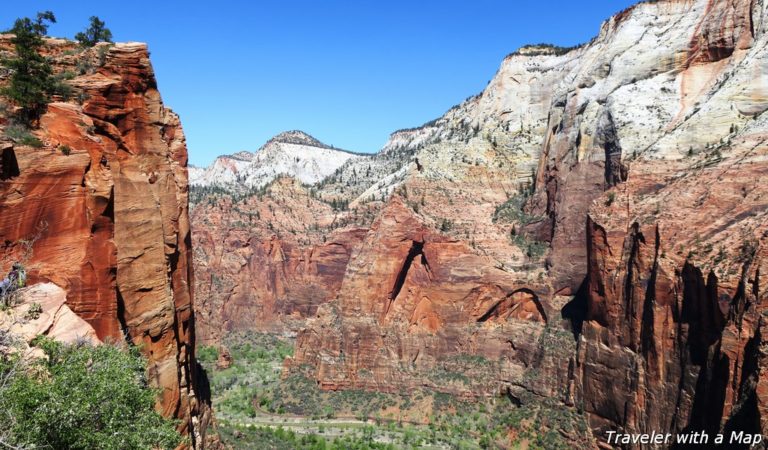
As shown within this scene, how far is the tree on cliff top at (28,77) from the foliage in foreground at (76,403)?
1094cm

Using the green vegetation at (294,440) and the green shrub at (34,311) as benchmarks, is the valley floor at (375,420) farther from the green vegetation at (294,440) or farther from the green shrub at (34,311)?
the green shrub at (34,311)

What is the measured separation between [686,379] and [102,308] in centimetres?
4003

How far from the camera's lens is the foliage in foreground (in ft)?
47.9

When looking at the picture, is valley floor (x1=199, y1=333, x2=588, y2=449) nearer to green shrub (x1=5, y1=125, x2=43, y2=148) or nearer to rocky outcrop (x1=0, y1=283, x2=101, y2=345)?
rocky outcrop (x1=0, y1=283, x2=101, y2=345)

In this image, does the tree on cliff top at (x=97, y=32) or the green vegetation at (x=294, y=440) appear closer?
the tree on cliff top at (x=97, y=32)

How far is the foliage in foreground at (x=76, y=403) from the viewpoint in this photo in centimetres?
1461

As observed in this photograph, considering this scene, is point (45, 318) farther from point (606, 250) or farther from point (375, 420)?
point (375, 420)

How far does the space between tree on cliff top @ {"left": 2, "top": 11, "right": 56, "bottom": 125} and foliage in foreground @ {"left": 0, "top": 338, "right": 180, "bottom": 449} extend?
10935mm

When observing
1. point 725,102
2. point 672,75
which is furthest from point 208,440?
point 672,75

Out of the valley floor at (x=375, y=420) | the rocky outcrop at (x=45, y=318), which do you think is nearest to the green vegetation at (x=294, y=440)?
the valley floor at (x=375, y=420)

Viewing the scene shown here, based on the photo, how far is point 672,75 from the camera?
67.1m

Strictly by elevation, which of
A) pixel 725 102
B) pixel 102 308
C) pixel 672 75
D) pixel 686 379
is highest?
pixel 672 75

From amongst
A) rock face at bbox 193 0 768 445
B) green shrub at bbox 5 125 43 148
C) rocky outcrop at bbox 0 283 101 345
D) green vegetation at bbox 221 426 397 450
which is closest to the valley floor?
green vegetation at bbox 221 426 397 450

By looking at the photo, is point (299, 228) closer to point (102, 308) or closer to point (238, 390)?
point (238, 390)
